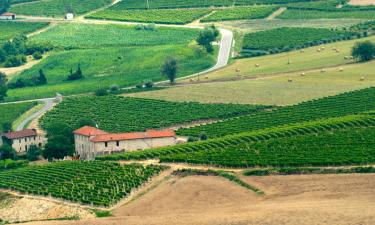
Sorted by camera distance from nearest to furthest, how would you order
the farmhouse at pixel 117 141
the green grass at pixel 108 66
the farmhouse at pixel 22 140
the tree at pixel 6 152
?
the farmhouse at pixel 117 141 → the tree at pixel 6 152 → the farmhouse at pixel 22 140 → the green grass at pixel 108 66

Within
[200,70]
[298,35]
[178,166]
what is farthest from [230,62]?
[178,166]

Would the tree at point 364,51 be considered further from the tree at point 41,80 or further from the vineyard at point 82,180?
the vineyard at point 82,180

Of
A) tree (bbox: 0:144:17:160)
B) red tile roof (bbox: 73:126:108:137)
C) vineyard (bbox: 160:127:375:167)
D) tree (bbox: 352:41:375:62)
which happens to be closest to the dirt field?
vineyard (bbox: 160:127:375:167)

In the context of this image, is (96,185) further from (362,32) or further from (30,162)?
(362,32)

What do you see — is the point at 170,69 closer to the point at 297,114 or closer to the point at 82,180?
the point at 297,114

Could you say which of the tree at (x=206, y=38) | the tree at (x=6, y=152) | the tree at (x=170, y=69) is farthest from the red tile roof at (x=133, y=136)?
the tree at (x=206, y=38)

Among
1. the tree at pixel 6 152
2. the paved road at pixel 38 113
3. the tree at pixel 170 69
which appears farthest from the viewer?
the tree at pixel 170 69
